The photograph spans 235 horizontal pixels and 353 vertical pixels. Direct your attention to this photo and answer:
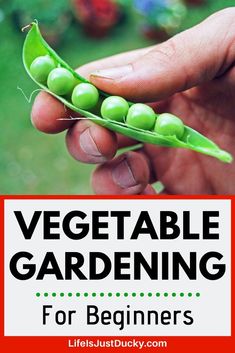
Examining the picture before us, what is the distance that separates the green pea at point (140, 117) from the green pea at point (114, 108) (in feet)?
0.07

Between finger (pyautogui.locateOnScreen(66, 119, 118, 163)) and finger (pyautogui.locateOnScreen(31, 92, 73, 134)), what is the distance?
39mm

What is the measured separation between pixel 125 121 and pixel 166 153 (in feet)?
2.04

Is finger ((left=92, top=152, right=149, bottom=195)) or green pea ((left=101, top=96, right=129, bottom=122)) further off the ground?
green pea ((left=101, top=96, right=129, bottom=122))

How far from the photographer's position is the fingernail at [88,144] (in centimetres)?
157

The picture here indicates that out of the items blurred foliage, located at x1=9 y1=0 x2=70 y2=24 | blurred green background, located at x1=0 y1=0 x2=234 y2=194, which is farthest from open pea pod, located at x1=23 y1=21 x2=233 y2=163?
blurred foliage, located at x1=9 y1=0 x2=70 y2=24

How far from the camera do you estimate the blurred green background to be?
10.1ft

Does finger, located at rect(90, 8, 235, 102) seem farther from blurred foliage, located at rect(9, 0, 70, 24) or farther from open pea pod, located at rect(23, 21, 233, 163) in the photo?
blurred foliage, located at rect(9, 0, 70, 24)

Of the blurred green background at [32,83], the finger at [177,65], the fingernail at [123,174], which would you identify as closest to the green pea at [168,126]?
the finger at [177,65]

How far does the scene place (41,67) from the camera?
144 cm

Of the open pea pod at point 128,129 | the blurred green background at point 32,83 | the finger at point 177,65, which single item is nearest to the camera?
the open pea pod at point 128,129

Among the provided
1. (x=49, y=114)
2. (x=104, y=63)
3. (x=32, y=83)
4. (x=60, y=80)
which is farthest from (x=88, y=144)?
(x=32, y=83)

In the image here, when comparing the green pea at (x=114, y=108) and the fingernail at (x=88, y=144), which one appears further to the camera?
the fingernail at (x=88, y=144)

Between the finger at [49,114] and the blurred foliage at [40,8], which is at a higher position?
the blurred foliage at [40,8]

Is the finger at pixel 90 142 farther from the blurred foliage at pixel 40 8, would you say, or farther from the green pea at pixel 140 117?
the blurred foliage at pixel 40 8
